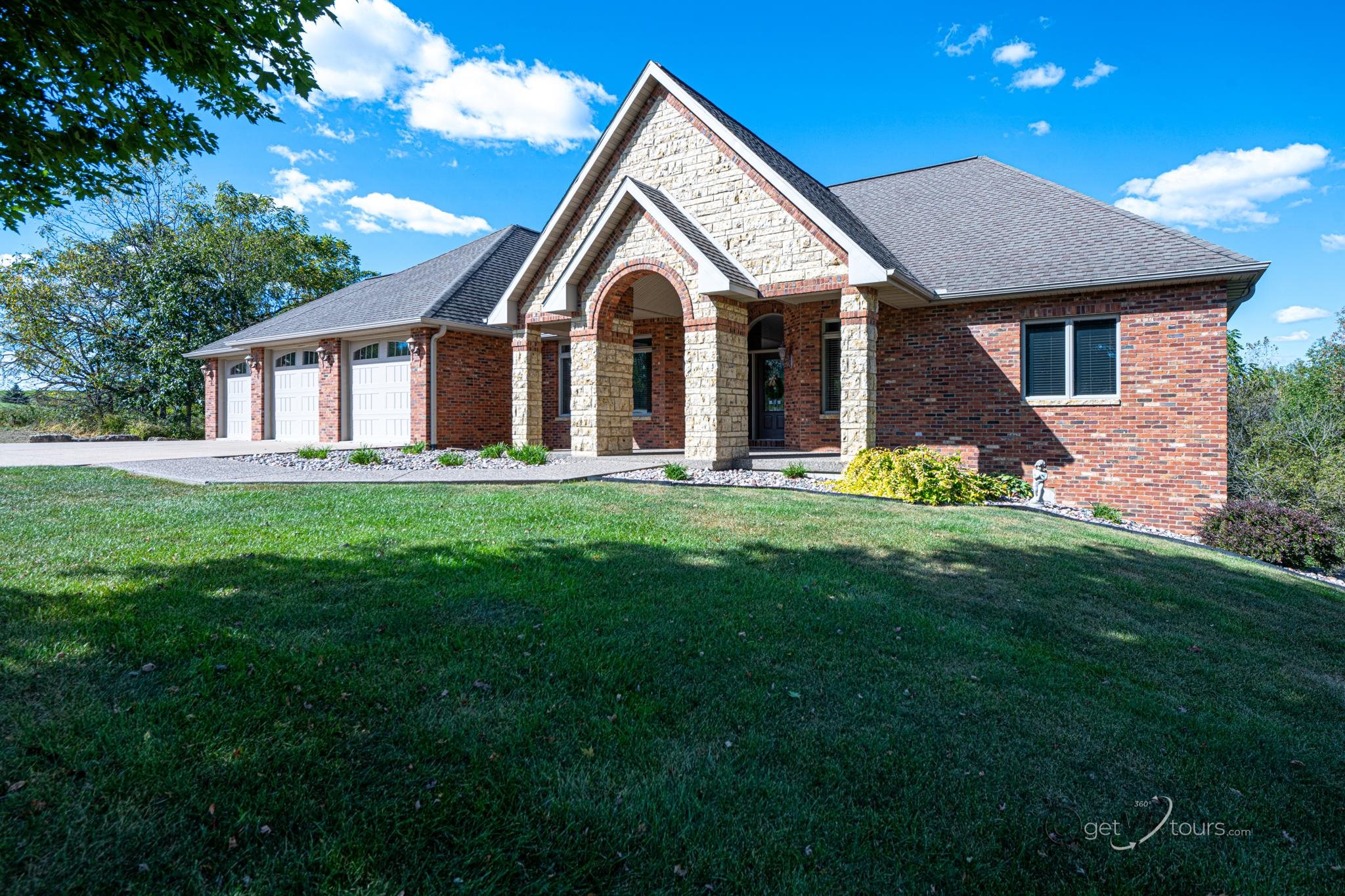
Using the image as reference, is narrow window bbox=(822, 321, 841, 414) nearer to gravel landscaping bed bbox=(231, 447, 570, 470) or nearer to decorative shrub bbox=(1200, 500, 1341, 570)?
gravel landscaping bed bbox=(231, 447, 570, 470)

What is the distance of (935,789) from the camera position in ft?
8.83

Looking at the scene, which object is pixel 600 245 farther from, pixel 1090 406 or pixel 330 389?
pixel 330 389

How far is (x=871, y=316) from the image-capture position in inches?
475

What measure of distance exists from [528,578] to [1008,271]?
12.2m

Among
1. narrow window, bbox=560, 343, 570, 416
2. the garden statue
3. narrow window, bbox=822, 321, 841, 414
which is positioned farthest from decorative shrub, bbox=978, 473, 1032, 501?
narrow window, bbox=560, 343, 570, 416

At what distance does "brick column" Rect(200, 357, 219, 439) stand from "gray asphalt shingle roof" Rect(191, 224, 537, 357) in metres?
0.84

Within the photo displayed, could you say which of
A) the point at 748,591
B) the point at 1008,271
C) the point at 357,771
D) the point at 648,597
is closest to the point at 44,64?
→ the point at 357,771

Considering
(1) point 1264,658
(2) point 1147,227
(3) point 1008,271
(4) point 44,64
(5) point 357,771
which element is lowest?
(1) point 1264,658

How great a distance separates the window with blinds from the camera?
1246 cm

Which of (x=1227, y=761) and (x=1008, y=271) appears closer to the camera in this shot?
(x=1227, y=761)

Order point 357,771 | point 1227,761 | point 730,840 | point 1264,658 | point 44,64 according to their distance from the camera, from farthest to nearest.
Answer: point 1264,658 → point 44,64 → point 1227,761 → point 357,771 → point 730,840

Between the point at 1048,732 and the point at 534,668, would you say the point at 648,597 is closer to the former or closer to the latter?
the point at 534,668

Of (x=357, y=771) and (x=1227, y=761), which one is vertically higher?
(x=357, y=771)

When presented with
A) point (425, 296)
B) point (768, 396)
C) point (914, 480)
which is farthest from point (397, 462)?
point (914, 480)
